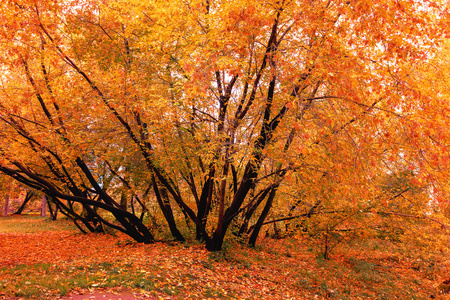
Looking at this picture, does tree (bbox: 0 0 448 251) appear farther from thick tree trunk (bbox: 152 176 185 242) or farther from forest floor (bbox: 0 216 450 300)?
forest floor (bbox: 0 216 450 300)

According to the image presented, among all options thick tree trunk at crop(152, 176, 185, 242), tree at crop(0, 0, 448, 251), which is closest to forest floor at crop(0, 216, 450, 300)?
thick tree trunk at crop(152, 176, 185, 242)

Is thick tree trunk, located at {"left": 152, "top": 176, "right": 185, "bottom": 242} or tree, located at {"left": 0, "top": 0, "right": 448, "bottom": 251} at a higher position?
tree, located at {"left": 0, "top": 0, "right": 448, "bottom": 251}

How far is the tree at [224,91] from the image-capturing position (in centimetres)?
554

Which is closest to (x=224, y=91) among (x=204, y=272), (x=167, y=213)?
(x=204, y=272)

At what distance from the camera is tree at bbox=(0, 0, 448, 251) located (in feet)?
18.2

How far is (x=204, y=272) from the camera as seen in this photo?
317 inches

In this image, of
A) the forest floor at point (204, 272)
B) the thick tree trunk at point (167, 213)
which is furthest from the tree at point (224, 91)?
the forest floor at point (204, 272)

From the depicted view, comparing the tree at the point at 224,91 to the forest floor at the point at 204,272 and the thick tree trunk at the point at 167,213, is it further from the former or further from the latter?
the forest floor at the point at 204,272

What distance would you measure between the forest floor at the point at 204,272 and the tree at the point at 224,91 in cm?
138

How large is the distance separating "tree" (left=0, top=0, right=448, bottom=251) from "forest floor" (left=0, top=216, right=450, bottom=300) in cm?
138

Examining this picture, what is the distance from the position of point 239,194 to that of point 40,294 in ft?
17.8

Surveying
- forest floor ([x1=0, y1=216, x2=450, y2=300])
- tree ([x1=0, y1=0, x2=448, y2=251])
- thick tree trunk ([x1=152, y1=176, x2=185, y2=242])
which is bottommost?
forest floor ([x1=0, y1=216, x2=450, y2=300])

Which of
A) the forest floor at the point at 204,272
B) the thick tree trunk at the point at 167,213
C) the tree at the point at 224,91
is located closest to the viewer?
the tree at the point at 224,91

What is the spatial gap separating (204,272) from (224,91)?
5.19 m
